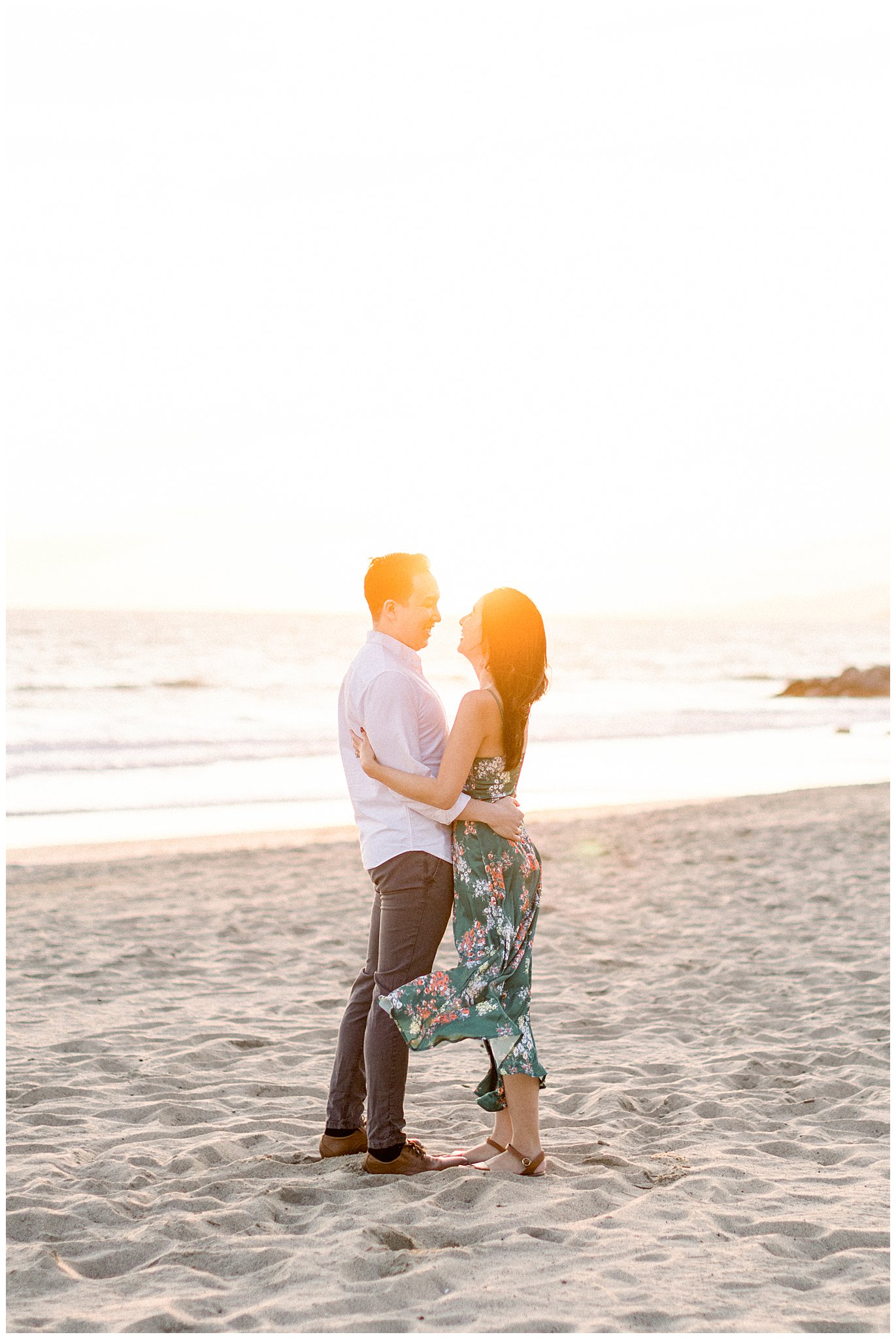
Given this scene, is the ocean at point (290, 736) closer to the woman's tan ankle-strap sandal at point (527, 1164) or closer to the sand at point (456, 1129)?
the sand at point (456, 1129)

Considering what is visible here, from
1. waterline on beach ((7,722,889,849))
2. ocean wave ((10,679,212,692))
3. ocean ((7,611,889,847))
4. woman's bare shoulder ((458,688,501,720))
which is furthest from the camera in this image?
ocean wave ((10,679,212,692))

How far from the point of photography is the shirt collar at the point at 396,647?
384cm

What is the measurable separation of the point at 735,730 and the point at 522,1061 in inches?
849

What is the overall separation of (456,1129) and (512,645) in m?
2.03

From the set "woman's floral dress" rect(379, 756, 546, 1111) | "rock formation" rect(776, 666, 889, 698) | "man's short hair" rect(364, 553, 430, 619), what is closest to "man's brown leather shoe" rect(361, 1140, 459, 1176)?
"woman's floral dress" rect(379, 756, 546, 1111)

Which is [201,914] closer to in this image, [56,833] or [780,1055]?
[56,833]

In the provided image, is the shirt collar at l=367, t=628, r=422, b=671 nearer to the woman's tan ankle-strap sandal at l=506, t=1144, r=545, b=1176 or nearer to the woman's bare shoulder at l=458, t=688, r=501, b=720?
the woman's bare shoulder at l=458, t=688, r=501, b=720

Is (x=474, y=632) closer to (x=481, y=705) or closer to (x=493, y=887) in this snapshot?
(x=481, y=705)

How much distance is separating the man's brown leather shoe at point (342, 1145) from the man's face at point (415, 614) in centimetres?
178

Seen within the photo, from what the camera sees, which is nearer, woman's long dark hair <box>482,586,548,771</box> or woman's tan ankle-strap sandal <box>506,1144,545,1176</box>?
woman's long dark hair <box>482,586,548,771</box>

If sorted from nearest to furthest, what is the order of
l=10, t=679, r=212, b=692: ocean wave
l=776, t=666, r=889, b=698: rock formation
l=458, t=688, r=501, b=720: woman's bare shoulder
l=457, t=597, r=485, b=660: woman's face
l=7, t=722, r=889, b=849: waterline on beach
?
l=458, t=688, r=501, b=720: woman's bare shoulder < l=457, t=597, r=485, b=660: woman's face < l=7, t=722, r=889, b=849: waterline on beach < l=10, t=679, r=212, b=692: ocean wave < l=776, t=666, r=889, b=698: rock formation

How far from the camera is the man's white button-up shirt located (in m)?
3.75

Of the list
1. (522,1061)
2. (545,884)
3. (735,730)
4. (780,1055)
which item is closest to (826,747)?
(735,730)

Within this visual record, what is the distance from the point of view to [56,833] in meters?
11.4
